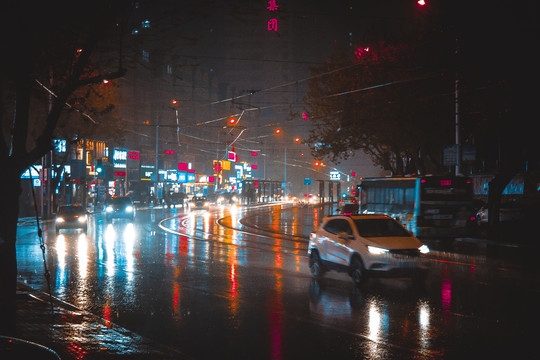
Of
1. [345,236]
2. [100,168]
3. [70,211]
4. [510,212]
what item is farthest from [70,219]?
[100,168]

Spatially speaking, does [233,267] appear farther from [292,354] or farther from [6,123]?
[6,123]

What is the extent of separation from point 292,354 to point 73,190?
61.3 m

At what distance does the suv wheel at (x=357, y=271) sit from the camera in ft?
42.9

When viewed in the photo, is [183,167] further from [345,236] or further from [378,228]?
[345,236]

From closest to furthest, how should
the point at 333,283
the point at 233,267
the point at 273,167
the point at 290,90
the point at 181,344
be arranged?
the point at 181,344, the point at 333,283, the point at 233,267, the point at 273,167, the point at 290,90

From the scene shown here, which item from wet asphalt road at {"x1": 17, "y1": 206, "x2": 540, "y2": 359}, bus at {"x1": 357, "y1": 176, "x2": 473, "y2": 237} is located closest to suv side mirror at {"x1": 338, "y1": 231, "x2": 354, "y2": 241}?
wet asphalt road at {"x1": 17, "y1": 206, "x2": 540, "y2": 359}

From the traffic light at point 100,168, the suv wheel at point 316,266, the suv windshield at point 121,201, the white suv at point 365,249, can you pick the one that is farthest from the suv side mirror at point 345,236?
the traffic light at point 100,168

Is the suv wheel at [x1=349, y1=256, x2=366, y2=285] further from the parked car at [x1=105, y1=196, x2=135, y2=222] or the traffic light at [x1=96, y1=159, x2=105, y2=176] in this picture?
the traffic light at [x1=96, y1=159, x2=105, y2=176]

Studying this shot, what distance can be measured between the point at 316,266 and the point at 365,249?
2.21m

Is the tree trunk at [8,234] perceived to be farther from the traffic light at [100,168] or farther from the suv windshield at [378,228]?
the traffic light at [100,168]

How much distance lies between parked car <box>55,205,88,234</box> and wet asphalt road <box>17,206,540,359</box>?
35.4 feet

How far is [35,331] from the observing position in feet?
27.0

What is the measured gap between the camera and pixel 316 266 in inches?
591

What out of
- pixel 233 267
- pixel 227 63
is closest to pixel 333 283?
pixel 233 267
